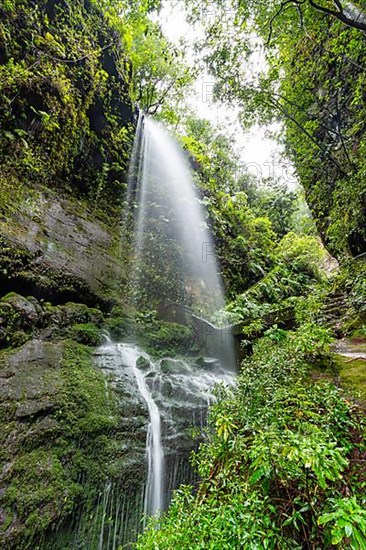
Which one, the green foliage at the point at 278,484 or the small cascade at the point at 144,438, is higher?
the green foliage at the point at 278,484

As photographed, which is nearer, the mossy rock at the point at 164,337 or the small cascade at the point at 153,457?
the small cascade at the point at 153,457

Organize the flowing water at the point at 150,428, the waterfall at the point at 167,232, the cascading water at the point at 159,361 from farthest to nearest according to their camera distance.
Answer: the waterfall at the point at 167,232
the cascading water at the point at 159,361
the flowing water at the point at 150,428

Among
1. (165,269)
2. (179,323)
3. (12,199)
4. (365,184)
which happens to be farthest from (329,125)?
(12,199)

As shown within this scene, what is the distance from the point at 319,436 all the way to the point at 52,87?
742 centimetres

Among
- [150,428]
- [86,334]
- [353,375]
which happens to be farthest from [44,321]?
[353,375]

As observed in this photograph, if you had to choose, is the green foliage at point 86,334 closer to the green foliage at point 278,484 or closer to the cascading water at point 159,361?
the cascading water at point 159,361

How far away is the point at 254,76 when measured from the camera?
260 inches

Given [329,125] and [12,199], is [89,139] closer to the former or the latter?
[12,199]

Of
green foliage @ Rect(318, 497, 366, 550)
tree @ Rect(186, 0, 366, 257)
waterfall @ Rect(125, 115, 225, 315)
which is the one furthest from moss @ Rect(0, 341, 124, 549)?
tree @ Rect(186, 0, 366, 257)

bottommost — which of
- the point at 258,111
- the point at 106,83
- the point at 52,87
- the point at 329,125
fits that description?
the point at 329,125

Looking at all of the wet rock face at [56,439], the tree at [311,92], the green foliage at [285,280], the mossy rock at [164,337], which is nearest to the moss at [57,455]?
the wet rock face at [56,439]

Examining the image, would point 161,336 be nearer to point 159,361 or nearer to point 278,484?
point 159,361

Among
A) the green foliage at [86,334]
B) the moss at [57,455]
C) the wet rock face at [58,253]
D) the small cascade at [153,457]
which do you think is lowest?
the small cascade at [153,457]

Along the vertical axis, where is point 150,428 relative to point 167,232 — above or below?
below
